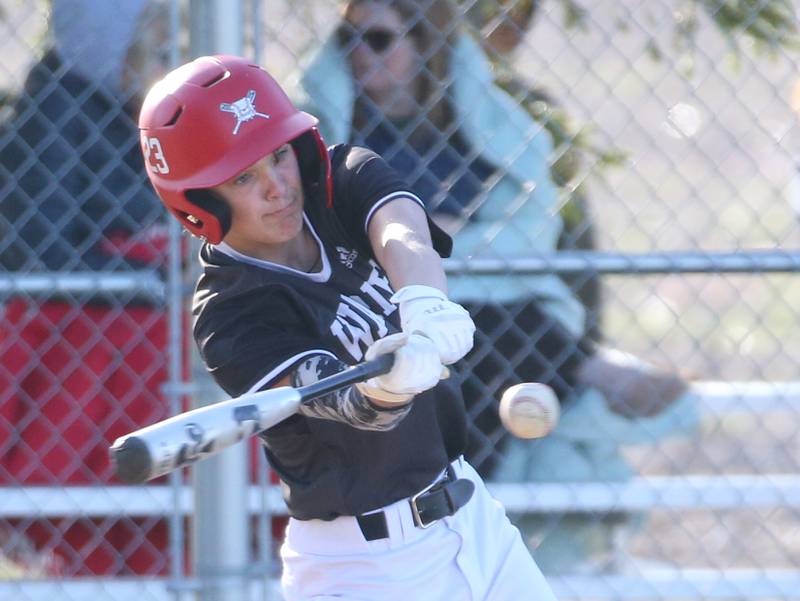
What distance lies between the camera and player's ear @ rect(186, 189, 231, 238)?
8.64 ft

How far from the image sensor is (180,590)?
356 centimetres

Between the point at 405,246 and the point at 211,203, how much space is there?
375 millimetres

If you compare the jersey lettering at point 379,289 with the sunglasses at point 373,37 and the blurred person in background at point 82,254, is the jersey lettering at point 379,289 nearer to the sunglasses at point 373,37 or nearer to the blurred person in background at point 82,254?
the sunglasses at point 373,37

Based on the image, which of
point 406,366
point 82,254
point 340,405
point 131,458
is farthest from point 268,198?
point 82,254

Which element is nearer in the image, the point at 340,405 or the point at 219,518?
the point at 340,405

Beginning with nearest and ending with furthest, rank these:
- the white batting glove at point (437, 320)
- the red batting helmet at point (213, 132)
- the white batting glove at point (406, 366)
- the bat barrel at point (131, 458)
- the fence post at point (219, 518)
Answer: the bat barrel at point (131, 458) → the white batting glove at point (406, 366) → the white batting glove at point (437, 320) → the red batting helmet at point (213, 132) → the fence post at point (219, 518)

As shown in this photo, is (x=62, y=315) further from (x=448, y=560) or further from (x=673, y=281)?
(x=673, y=281)

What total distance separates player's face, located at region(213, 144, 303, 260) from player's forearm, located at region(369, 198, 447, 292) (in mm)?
162

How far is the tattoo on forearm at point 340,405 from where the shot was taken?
237 centimetres

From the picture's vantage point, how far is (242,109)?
2.60 meters

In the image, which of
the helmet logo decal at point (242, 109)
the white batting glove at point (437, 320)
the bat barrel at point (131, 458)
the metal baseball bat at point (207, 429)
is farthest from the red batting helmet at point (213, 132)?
the bat barrel at point (131, 458)

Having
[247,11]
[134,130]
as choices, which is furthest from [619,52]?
[134,130]

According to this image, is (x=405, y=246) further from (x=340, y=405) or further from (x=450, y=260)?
(x=450, y=260)

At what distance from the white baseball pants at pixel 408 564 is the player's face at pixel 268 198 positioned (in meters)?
0.60
